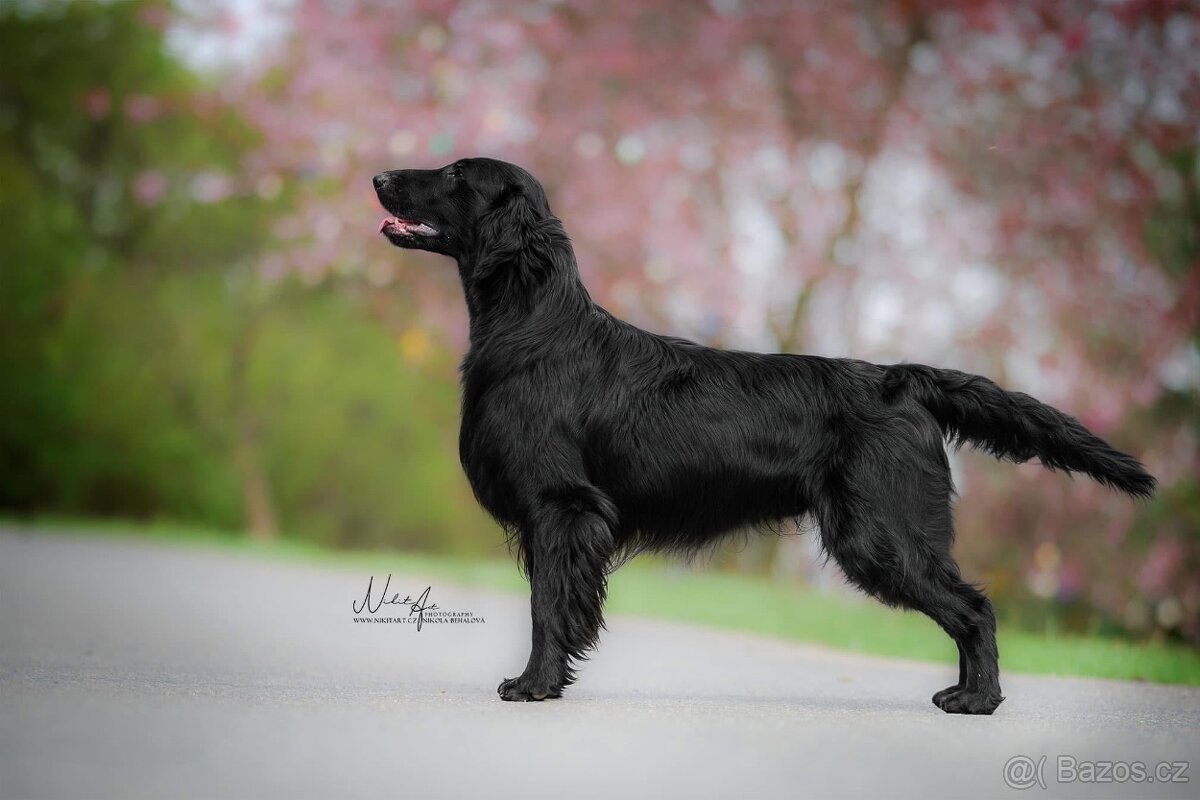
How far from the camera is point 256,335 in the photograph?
1584cm

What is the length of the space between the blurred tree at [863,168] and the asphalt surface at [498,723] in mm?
5266

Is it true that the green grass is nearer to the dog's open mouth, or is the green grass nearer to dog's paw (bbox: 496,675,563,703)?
dog's paw (bbox: 496,675,563,703)

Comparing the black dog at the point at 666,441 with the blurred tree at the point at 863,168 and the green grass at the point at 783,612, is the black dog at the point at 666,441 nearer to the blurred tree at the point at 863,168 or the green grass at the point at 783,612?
the green grass at the point at 783,612

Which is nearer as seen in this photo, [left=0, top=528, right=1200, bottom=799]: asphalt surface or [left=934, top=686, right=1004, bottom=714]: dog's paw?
[left=0, top=528, right=1200, bottom=799]: asphalt surface

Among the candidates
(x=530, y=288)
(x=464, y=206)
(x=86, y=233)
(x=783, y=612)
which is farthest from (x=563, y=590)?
(x=86, y=233)

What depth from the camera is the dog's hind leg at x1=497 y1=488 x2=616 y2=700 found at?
13.6ft

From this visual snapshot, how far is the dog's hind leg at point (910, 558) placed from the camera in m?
4.19

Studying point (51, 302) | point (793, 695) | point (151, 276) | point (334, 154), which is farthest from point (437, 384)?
point (793, 695)

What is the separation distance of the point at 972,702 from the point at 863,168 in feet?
24.5

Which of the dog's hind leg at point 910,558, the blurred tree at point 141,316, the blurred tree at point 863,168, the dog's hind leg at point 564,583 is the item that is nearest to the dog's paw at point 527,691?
the dog's hind leg at point 564,583

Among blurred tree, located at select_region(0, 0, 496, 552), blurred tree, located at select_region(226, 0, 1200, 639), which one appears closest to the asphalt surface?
blurred tree, located at select_region(226, 0, 1200, 639)

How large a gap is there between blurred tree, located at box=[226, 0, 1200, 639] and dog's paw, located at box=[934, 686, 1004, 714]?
6.51 m

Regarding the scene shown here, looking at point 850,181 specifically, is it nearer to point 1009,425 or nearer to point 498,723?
point 1009,425

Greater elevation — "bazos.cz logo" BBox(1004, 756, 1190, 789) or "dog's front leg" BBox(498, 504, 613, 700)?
"dog's front leg" BBox(498, 504, 613, 700)
